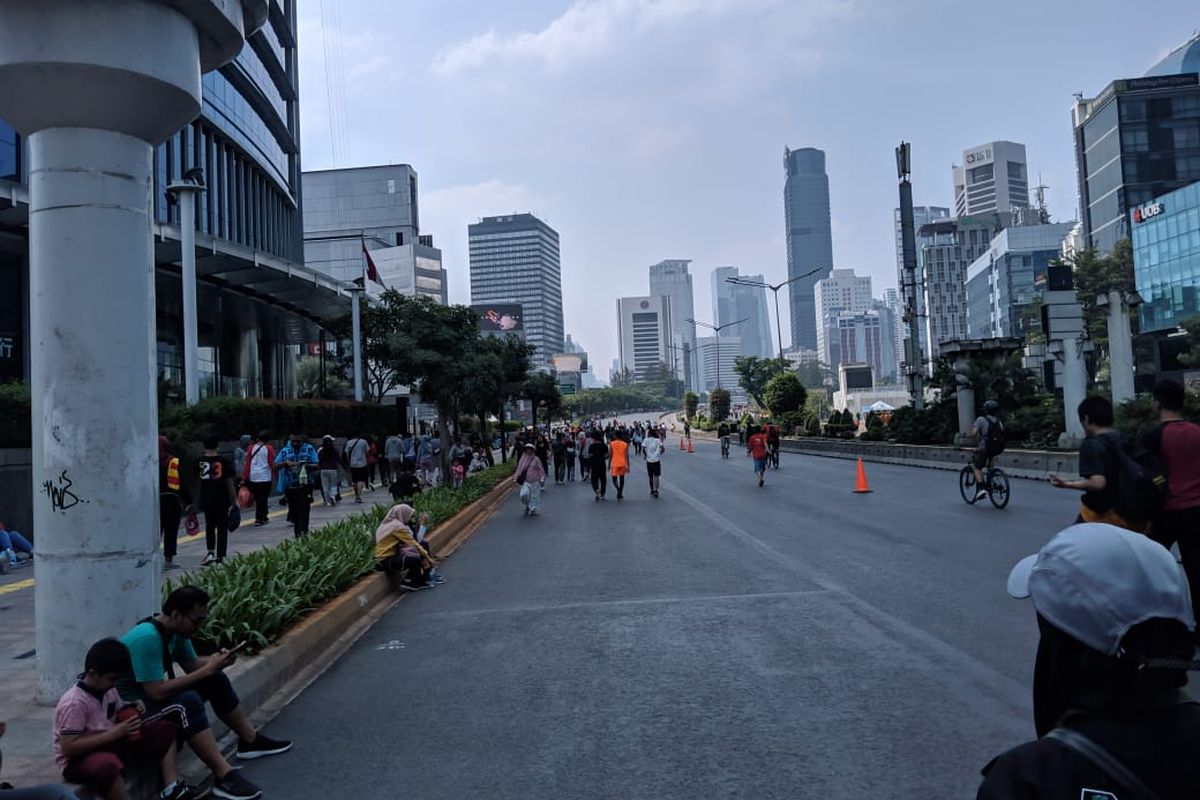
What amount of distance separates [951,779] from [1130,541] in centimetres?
294

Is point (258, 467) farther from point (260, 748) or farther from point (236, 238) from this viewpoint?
point (236, 238)

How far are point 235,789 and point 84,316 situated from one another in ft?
9.77

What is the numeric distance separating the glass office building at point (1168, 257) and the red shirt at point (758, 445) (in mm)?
60370

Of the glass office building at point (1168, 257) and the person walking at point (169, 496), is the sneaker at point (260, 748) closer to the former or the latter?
the person walking at point (169, 496)

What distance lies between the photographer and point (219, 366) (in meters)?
43.6

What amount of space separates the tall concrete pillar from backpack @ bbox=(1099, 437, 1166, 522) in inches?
239

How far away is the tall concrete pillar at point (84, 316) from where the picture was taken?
18.1ft

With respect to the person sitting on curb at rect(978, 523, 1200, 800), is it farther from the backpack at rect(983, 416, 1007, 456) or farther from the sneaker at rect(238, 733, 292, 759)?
the backpack at rect(983, 416, 1007, 456)

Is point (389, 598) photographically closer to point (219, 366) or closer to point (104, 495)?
point (104, 495)

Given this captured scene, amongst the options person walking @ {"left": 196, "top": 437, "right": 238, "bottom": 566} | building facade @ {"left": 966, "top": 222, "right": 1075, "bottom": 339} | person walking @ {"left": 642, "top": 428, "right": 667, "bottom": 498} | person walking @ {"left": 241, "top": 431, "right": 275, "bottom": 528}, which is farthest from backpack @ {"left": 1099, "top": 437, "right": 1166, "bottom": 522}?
building facade @ {"left": 966, "top": 222, "right": 1075, "bottom": 339}

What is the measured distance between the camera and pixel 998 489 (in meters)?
15.6

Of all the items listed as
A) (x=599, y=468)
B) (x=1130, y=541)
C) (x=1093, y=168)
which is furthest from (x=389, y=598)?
(x=1093, y=168)

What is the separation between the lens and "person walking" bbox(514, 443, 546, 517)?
58.5ft

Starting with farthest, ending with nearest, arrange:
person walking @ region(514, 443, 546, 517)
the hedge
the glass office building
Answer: the glass office building < person walking @ region(514, 443, 546, 517) < the hedge
